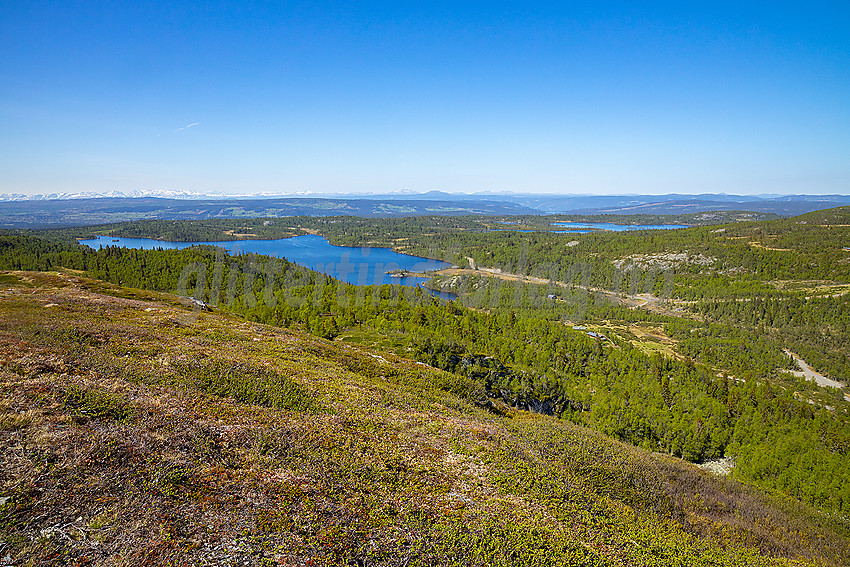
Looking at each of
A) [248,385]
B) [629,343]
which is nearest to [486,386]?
[248,385]

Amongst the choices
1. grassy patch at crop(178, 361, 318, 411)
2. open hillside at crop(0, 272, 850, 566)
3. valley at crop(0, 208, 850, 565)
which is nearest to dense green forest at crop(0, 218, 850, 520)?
valley at crop(0, 208, 850, 565)

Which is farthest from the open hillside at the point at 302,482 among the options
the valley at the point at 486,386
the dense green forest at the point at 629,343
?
the dense green forest at the point at 629,343

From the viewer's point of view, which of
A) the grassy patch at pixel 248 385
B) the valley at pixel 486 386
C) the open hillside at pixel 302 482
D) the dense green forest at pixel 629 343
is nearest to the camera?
the open hillside at pixel 302 482

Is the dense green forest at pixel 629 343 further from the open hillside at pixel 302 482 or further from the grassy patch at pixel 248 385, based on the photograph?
the grassy patch at pixel 248 385

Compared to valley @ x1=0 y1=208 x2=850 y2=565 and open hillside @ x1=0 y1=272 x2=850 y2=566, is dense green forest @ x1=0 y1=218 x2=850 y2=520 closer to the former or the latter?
valley @ x1=0 y1=208 x2=850 y2=565

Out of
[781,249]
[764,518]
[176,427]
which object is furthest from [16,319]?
[781,249]

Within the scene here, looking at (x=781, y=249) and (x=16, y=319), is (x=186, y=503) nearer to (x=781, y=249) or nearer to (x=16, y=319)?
(x=16, y=319)
